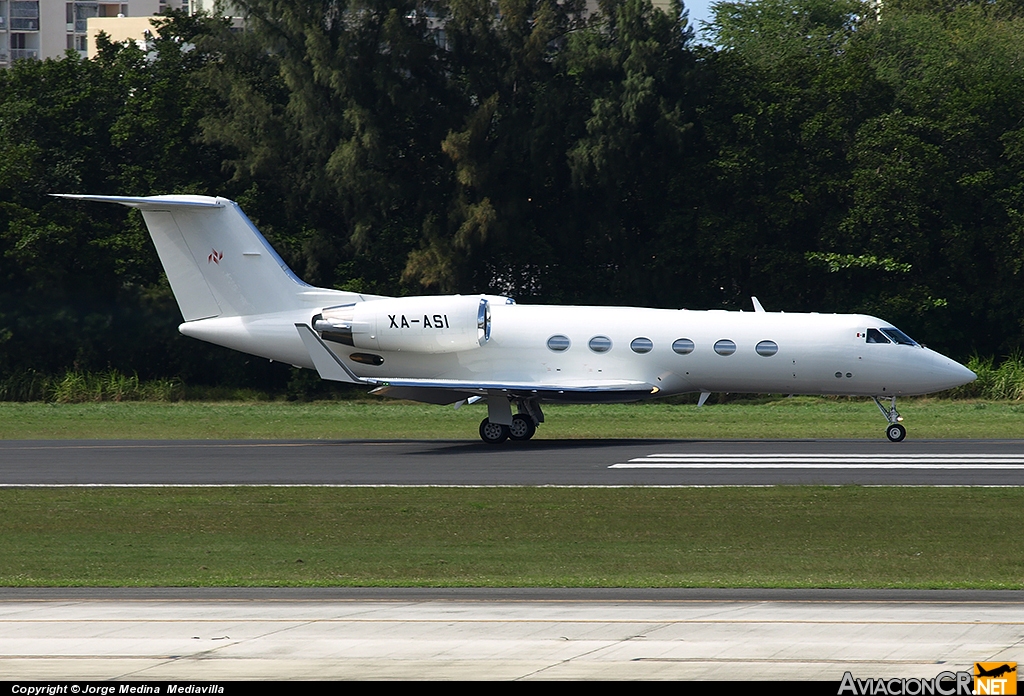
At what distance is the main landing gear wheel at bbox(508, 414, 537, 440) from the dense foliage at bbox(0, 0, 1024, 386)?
57.3 feet

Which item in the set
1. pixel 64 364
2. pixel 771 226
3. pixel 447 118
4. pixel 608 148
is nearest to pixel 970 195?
pixel 771 226

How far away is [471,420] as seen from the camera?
35938 mm

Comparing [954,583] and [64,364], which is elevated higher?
[954,583]

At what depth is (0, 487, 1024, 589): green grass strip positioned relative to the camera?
1417cm

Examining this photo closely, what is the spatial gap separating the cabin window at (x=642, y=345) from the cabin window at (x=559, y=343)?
1.46 metres

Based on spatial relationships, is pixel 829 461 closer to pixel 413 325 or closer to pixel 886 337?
pixel 886 337

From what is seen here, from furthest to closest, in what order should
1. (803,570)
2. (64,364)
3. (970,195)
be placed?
(970,195) < (64,364) < (803,570)

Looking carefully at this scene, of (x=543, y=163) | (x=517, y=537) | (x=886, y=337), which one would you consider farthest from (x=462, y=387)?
(x=543, y=163)

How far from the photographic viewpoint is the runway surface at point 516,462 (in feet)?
73.6

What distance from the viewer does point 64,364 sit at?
4447cm

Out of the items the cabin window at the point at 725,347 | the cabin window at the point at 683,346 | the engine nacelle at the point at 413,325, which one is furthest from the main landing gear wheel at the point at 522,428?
the cabin window at the point at 725,347

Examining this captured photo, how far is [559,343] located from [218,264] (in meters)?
8.27

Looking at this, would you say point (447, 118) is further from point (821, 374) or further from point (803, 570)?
point (803, 570)

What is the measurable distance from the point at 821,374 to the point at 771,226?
20975 mm
